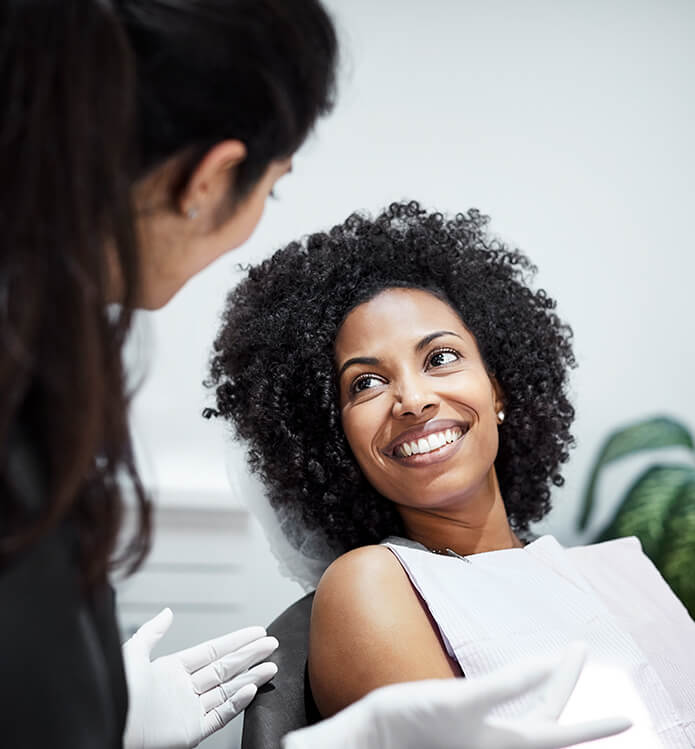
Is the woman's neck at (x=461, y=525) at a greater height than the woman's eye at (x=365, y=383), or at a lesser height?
lesser

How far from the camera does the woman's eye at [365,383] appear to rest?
157 cm

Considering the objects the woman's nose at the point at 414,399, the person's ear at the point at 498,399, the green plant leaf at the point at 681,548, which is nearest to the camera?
the woman's nose at the point at 414,399

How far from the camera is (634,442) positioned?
2.43 meters

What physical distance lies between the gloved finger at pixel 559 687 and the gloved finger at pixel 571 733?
0.05 m

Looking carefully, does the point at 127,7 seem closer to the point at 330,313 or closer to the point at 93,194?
the point at 93,194

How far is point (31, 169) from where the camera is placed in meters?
0.72

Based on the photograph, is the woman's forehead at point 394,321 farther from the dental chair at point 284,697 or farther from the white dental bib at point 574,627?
the dental chair at point 284,697

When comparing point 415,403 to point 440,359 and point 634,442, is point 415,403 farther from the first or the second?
point 634,442

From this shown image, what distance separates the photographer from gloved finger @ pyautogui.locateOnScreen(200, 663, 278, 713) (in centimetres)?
136

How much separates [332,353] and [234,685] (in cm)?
61

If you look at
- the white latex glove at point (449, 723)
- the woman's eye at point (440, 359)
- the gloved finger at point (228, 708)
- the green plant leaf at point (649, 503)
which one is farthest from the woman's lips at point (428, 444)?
the green plant leaf at point (649, 503)

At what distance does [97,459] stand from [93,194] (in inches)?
9.7

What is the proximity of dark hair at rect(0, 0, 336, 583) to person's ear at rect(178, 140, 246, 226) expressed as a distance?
32mm

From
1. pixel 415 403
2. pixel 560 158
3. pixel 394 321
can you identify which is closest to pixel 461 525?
pixel 415 403
